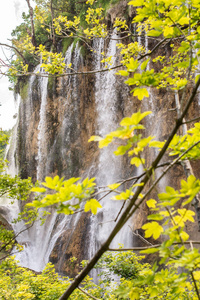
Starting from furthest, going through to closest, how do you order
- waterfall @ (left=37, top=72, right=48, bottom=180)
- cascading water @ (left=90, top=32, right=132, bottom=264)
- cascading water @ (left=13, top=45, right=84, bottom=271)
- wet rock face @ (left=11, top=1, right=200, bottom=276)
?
waterfall @ (left=37, top=72, right=48, bottom=180), cascading water @ (left=90, top=32, right=132, bottom=264), cascading water @ (left=13, top=45, right=84, bottom=271), wet rock face @ (left=11, top=1, right=200, bottom=276)

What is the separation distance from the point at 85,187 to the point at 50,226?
36.9 ft

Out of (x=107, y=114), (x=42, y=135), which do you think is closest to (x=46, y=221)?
(x=42, y=135)

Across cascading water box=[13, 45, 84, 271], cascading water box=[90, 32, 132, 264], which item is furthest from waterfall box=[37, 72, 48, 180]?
cascading water box=[90, 32, 132, 264]

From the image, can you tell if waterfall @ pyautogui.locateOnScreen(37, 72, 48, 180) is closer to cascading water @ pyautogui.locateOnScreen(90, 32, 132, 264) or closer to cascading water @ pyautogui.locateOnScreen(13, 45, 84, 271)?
cascading water @ pyautogui.locateOnScreen(13, 45, 84, 271)

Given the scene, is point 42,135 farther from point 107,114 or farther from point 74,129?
point 107,114

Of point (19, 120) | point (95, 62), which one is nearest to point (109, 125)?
point (95, 62)

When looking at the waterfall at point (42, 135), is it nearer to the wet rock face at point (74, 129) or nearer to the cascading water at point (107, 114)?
the wet rock face at point (74, 129)

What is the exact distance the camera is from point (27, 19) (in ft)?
51.6

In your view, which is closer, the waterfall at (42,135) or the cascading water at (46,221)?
the cascading water at (46,221)

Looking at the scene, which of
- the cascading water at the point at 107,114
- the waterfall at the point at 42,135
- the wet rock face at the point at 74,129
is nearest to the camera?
the wet rock face at the point at 74,129

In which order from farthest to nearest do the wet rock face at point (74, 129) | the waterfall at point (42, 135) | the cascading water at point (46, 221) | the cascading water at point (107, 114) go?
the waterfall at point (42, 135)
the cascading water at point (107, 114)
the cascading water at point (46, 221)
the wet rock face at point (74, 129)

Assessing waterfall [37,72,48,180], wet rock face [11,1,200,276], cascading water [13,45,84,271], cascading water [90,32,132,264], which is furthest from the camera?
waterfall [37,72,48,180]

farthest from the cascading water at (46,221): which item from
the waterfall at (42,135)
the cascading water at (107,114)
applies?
the cascading water at (107,114)

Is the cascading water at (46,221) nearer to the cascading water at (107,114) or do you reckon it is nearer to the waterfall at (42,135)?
the waterfall at (42,135)
